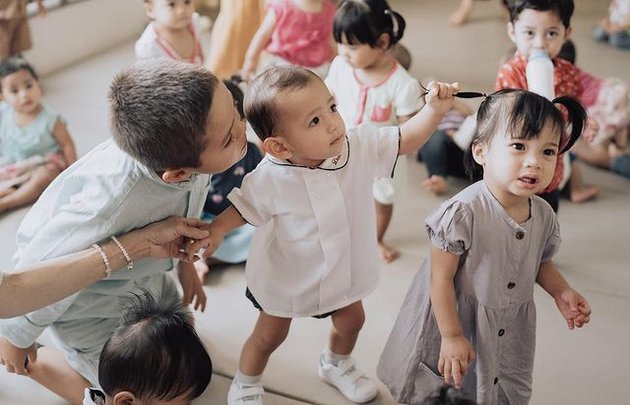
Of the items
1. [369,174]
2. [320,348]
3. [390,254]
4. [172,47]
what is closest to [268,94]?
[369,174]

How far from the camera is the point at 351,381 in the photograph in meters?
1.74

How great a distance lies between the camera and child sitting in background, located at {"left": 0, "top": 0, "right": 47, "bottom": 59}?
10.4 ft

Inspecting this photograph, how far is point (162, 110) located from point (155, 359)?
42cm

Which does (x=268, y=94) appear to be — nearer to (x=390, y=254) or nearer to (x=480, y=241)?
(x=480, y=241)

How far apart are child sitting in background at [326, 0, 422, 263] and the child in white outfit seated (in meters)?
0.57

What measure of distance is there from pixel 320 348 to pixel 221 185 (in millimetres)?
572

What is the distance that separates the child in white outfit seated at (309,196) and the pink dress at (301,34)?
1308mm

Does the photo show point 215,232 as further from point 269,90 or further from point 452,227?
point 452,227

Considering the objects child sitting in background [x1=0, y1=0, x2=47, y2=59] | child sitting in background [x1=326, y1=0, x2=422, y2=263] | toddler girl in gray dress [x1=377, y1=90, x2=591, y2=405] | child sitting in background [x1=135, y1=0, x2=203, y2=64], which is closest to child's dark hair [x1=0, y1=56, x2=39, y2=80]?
child sitting in background [x1=135, y1=0, x2=203, y2=64]

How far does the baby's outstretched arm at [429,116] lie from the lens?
4.57ft

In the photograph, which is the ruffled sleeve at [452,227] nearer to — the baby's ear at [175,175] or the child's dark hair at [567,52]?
the baby's ear at [175,175]

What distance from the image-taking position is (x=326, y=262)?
1.49 m

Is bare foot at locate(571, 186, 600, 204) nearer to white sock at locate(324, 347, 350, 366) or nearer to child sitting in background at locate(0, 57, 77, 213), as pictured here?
white sock at locate(324, 347, 350, 366)

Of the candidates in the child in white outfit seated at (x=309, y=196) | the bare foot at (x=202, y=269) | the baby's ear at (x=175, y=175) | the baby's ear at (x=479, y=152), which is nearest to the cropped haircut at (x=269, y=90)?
the child in white outfit seated at (x=309, y=196)
